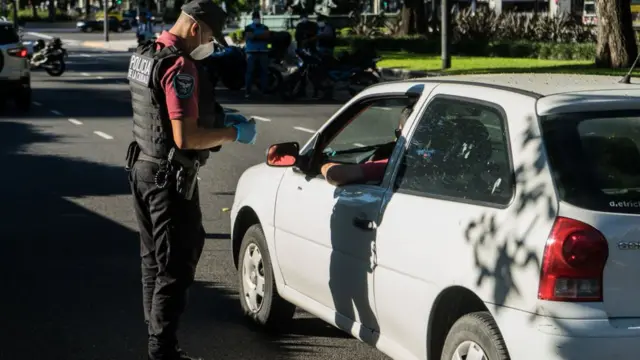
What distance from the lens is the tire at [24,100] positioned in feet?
79.8

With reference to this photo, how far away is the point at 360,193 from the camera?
19.2 feet

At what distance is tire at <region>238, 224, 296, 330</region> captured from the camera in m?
6.97

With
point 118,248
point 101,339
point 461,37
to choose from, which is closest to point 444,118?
point 101,339

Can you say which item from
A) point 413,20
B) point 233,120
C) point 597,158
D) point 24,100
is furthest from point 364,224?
point 413,20

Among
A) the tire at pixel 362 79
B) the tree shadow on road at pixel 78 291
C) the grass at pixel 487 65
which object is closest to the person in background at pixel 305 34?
the tire at pixel 362 79

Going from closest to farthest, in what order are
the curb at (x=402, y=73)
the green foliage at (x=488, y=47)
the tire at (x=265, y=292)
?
1. the tire at (x=265, y=292)
2. the curb at (x=402, y=73)
3. the green foliage at (x=488, y=47)

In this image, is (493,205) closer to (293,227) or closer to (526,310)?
(526,310)

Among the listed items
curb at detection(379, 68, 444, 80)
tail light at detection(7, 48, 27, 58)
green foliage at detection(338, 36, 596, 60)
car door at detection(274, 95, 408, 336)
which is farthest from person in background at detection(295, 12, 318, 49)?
car door at detection(274, 95, 408, 336)

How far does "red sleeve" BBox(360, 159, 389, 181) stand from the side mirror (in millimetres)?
501

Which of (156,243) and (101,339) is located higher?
(156,243)

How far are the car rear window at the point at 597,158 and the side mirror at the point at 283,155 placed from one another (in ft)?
6.59

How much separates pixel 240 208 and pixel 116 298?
1.29m

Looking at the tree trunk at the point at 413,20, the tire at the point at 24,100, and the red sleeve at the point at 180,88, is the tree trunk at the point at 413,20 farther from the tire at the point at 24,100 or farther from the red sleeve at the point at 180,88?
the red sleeve at the point at 180,88

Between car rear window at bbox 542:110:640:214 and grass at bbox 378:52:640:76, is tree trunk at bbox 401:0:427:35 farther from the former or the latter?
car rear window at bbox 542:110:640:214
